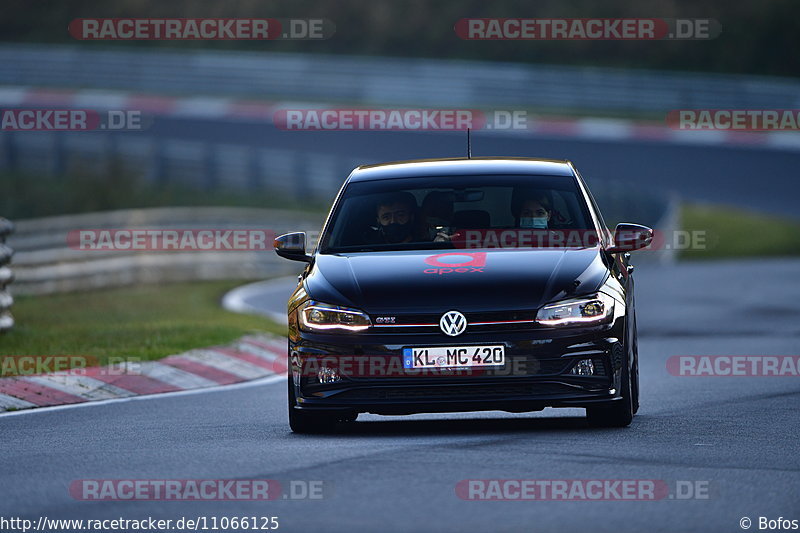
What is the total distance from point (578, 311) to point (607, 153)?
30.8 m

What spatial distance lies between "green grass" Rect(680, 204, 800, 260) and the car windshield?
26.9m

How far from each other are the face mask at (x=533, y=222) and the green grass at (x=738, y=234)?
27.1 meters

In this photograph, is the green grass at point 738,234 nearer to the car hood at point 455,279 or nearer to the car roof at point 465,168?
the car roof at point 465,168

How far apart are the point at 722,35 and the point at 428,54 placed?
1310cm

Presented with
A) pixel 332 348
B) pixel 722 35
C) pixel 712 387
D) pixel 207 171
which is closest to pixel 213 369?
pixel 712 387

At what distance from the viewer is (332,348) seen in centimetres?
941

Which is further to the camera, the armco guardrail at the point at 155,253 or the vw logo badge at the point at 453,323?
the armco guardrail at the point at 155,253

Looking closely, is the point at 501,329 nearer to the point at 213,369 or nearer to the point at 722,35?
the point at 213,369

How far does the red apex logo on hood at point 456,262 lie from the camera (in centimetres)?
962

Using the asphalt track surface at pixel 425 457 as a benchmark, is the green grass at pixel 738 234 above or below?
below

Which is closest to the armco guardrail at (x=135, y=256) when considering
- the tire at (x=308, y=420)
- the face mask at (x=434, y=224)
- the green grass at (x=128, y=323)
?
the green grass at (x=128, y=323)

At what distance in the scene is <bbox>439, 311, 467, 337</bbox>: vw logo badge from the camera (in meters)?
9.23

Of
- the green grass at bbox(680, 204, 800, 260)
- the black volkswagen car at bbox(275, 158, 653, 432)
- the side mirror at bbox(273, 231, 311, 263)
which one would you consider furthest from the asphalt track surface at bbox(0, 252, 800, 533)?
the green grass at bbox(680, 204, 800, 260)

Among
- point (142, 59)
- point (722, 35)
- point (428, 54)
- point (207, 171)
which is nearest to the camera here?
point (207, 171)
